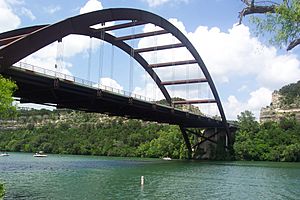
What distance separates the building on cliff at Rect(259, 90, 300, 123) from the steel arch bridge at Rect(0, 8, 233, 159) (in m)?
76.6

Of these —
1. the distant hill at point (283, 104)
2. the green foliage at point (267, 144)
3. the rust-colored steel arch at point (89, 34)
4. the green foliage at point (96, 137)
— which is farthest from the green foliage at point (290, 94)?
the rust-colored steel arch at point (89, 34)

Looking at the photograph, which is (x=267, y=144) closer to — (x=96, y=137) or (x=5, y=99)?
(x=96, y=137)

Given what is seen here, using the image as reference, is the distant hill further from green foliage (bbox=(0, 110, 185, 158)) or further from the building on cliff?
green foliage (bbox=(0, 110, 185, 158))

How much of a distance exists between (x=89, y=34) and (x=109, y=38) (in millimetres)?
6755

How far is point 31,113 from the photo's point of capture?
195875 millimetres

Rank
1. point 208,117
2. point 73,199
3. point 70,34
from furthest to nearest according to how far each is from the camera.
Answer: point 208,117 < point 70,34 < point 73,199

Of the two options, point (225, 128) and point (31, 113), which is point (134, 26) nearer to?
point (225, 128)

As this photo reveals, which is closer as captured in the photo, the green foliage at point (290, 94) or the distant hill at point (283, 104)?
the distant hill at point (283, 104)

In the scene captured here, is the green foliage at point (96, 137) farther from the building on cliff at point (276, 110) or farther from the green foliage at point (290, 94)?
the green foliage at point (290, 94)

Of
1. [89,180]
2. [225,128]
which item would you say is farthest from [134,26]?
[225,128]

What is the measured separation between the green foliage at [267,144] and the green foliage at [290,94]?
72809 mm

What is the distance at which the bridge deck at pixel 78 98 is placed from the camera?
3657 centimetres

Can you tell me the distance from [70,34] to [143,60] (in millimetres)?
28357

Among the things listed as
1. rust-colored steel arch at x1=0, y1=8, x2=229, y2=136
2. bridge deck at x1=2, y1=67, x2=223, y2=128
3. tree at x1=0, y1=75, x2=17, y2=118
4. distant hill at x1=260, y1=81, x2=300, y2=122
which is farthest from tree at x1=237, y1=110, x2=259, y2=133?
tree at x1=0, y1=75, x2=17, y2=118
